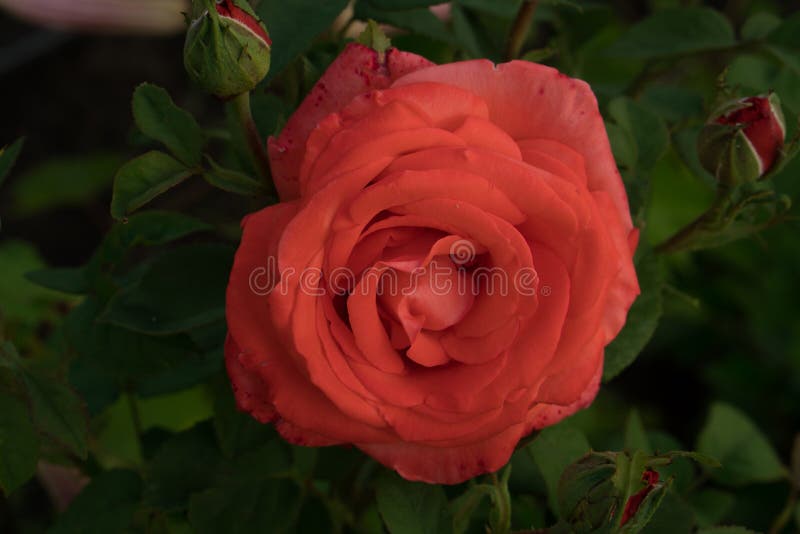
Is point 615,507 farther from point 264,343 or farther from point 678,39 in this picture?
point 678,39

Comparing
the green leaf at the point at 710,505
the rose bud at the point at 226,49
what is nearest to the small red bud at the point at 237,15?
the rose bud at the point at 226,49

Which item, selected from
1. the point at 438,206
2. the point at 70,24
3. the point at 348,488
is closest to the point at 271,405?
the point at 438,206

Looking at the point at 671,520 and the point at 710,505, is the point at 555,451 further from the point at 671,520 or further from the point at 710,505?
the point at 710,505

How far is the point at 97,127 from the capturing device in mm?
2041

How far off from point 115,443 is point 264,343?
0.81m

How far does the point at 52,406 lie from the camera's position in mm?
594

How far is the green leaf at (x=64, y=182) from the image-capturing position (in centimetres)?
175

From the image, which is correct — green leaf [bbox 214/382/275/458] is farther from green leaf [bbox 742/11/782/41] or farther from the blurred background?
green leaf [bbox 742/11/782/41]

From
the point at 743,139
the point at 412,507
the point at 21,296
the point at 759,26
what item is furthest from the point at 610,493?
the point at 21,296

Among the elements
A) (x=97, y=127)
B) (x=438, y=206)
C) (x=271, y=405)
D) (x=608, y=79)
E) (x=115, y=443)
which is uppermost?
(x=438, y=206)

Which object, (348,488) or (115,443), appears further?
(115,443)

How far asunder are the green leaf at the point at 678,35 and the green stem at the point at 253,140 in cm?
35

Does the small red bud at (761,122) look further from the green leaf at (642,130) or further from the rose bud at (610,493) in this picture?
the rose bud at (610,493)

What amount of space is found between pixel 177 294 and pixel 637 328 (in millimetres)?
303
